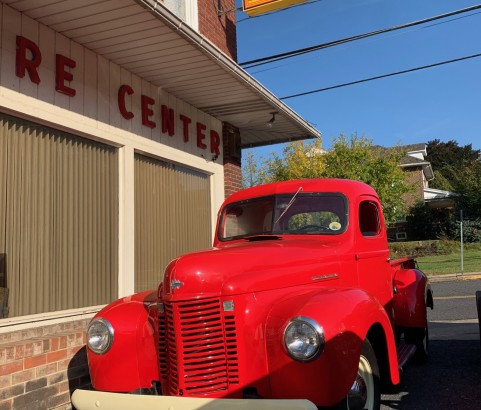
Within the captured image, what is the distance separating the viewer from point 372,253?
446cm

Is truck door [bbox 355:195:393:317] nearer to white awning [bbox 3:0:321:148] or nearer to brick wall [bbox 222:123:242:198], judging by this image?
white awning [bbox 3:0:321:148]

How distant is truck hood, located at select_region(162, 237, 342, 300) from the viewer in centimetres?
306

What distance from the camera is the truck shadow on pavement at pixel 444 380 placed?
4.35 meters

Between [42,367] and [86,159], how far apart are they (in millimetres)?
2232

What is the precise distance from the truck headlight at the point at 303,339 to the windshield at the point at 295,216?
1508 millimetres

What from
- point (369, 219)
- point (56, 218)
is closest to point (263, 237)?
point (369, 219)

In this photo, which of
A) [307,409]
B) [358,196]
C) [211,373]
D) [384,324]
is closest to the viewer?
[307,409]

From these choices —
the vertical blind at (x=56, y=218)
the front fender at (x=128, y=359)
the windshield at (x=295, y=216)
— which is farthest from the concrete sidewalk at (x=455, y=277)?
the front fender at (x=128, y=359)

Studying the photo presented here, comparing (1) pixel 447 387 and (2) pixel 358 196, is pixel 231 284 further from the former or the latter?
(1) pixel 447 387

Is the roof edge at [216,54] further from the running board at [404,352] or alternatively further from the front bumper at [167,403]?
the running board at [404,352]

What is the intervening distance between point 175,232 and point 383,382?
367 cm

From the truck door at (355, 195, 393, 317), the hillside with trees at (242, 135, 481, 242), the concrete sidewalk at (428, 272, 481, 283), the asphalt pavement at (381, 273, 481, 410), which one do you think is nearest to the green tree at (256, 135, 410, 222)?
the hillside with trees at (242, 135, 481, 242)

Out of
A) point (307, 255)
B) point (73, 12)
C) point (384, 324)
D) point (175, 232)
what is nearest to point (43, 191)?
point (73, 12)

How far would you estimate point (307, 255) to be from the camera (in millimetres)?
3617
